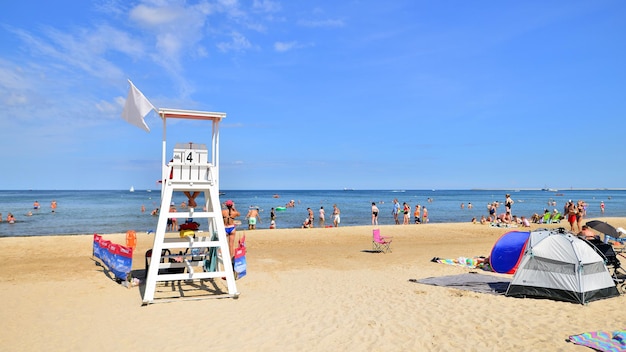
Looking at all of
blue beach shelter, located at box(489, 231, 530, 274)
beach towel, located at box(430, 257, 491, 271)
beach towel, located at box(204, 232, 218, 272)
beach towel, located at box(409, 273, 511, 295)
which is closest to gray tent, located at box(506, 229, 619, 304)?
beach towel, located at box(409, 273, 511, 295)

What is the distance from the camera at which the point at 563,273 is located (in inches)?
331

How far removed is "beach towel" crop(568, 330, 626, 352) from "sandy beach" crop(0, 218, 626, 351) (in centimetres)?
18

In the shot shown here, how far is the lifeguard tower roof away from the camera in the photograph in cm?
865

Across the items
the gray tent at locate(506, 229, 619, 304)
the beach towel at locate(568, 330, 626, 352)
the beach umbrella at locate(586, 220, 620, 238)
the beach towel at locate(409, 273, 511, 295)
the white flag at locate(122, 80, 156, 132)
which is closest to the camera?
the beach towel at locate(568, 330, 626, 352)

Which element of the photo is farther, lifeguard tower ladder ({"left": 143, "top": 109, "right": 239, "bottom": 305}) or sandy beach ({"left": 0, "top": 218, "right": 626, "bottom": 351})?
lifeguard tower ladder ({"left": 143, "top": 109, "right": 239, "bottom": 305})

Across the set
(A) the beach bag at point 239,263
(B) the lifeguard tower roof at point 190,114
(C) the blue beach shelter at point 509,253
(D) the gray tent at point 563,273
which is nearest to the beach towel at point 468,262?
(C) the blue beach shelter at point 509,253

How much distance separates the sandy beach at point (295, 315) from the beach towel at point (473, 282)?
362 mm

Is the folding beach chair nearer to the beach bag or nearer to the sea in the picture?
the beach bag

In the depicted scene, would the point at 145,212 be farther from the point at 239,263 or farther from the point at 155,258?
the point at 155,258

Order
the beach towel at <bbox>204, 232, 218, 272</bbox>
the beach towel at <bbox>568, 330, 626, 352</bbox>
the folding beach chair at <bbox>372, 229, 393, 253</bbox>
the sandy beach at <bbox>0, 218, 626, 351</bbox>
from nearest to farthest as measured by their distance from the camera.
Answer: the beach towel at <bbox>568, 330, 626, 352</bbox> → the sandy beach at <bbox>0, 218, 626, 351</bbox> → the beach towel at <bbox>204, 232, 218, 272</bbox> → the folding beach chair at <bbox>372, 229, 393, 253</bbox>

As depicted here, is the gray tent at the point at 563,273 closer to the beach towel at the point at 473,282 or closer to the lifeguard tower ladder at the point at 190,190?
the beach towel at the point at 473,282

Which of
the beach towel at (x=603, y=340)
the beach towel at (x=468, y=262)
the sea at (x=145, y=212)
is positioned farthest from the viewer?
the sea at (x=145, y=212)

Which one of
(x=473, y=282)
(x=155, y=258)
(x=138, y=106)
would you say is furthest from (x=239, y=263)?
(x=473, y=282)

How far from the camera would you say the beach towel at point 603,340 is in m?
5.73
